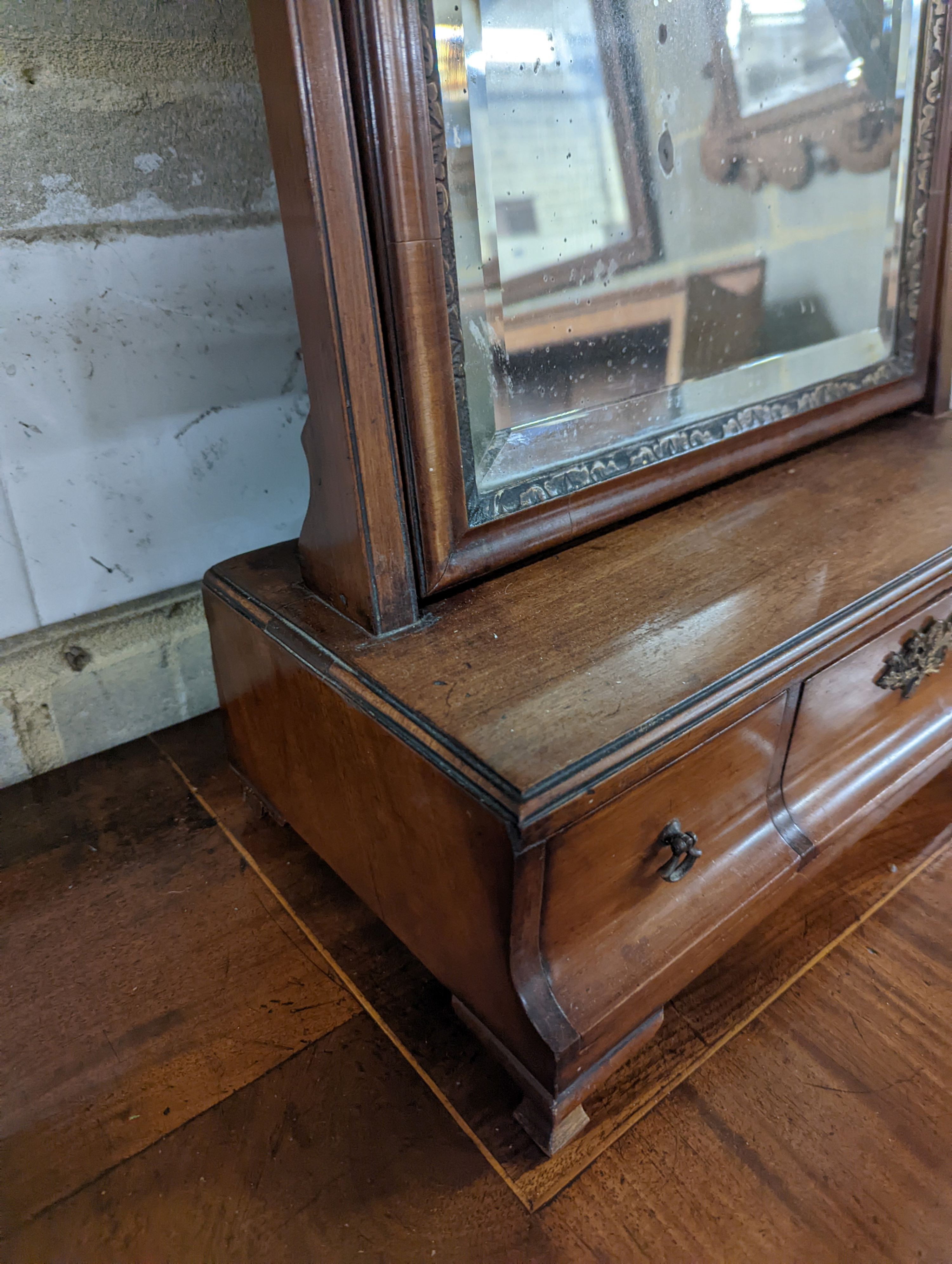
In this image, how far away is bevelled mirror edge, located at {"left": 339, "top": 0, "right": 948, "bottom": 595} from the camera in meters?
0.64

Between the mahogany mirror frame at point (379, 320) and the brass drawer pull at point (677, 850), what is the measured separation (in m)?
0.30

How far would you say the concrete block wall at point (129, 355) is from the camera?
3.10 ft

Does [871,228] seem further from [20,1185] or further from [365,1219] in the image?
[20,1185]

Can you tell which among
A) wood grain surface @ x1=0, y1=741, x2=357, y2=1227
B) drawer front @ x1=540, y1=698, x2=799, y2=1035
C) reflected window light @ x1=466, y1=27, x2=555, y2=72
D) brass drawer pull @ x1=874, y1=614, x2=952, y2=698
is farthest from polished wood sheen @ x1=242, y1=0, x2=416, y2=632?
brass drawer pull @ x1=874, y1=614, x2=952, y2=698

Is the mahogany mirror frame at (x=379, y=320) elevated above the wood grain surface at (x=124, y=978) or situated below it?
above

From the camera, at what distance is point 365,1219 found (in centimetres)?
66

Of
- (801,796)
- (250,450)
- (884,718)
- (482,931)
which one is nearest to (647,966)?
(482,931)

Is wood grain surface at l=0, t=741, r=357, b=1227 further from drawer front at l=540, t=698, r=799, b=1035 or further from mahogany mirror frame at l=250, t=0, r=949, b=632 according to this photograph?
mahogany mirror frame at l=250, t=0, r=949, b=632

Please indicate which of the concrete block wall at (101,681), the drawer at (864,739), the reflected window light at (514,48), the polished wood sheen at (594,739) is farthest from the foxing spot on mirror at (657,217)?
the concrete block wall at (101,681)

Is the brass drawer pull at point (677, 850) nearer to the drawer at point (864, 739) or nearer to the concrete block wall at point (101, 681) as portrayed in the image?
the drawer at point (864, 739)

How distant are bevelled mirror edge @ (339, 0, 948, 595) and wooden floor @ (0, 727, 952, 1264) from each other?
46cm

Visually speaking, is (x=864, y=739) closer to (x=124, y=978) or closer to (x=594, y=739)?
(x=594, y=739)

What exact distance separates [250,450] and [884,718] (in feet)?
2.94

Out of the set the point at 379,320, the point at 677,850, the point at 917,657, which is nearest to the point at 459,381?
the point at 379,320
